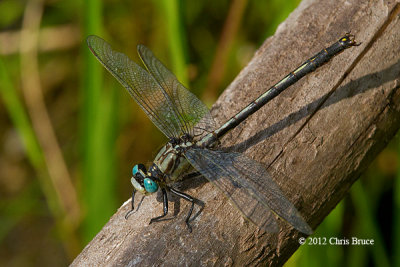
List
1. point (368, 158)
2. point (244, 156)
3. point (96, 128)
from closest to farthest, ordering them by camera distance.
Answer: point (368, 158) → point (244, 156) → point (96, 128)

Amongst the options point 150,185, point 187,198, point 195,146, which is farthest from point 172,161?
point 187,198

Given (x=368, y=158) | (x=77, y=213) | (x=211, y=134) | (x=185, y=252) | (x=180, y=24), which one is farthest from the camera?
(x=77, y=213)

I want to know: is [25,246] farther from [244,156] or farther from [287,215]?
[287,215]

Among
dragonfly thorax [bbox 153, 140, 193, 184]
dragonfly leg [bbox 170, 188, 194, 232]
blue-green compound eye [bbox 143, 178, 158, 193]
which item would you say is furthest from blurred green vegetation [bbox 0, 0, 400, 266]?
dragonfly leg [bbox 170, 188, 194, 232]

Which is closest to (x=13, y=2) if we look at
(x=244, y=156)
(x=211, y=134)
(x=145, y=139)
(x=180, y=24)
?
(x=145, y=139)

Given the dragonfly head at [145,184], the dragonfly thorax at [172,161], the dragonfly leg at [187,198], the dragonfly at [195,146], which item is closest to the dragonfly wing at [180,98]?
the dragonfly at [195,146]

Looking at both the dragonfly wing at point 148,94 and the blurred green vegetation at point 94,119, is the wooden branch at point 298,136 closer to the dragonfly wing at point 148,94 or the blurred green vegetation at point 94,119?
the dragonfly wing at point 148,94
